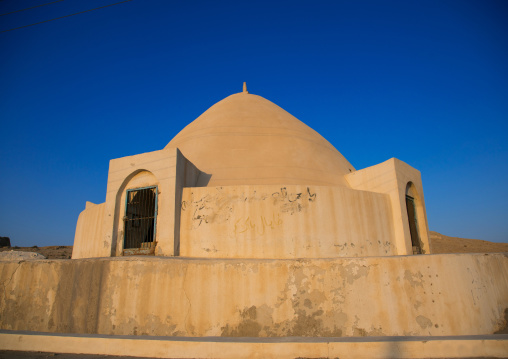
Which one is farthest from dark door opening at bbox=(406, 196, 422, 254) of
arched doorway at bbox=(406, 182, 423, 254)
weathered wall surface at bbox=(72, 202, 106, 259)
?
weathered wall surface at bbox=(72, 202, 106, 259)

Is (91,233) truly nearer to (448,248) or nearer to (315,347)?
(315,347)

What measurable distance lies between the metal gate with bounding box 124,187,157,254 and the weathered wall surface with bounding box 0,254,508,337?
231 centimetres

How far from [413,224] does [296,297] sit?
6558mm

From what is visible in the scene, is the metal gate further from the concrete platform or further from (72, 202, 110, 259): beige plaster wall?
the concrete platform

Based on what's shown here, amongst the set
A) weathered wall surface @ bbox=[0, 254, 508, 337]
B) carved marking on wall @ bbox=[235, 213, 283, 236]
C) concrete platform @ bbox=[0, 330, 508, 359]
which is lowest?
concrete platform @ bbox=[0, 330, 508, 359]

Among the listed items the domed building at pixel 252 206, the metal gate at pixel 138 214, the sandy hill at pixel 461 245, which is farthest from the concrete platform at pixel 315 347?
the sandy hill at pixel 461 245

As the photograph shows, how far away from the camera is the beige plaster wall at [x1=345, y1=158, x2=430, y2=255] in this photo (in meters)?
9.24

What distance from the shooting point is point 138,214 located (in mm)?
9430

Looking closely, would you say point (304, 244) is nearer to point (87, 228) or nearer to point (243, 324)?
point (243, 324)

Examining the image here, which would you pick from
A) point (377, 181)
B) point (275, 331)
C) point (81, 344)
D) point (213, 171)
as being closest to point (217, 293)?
point (275, 331)

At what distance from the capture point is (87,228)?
411 inches

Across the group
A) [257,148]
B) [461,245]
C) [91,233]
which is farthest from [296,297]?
[461,245]

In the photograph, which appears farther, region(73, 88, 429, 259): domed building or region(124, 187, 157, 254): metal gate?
region(124, 187, 157, 254): metal gate

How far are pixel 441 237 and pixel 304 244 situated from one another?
39130 mm
